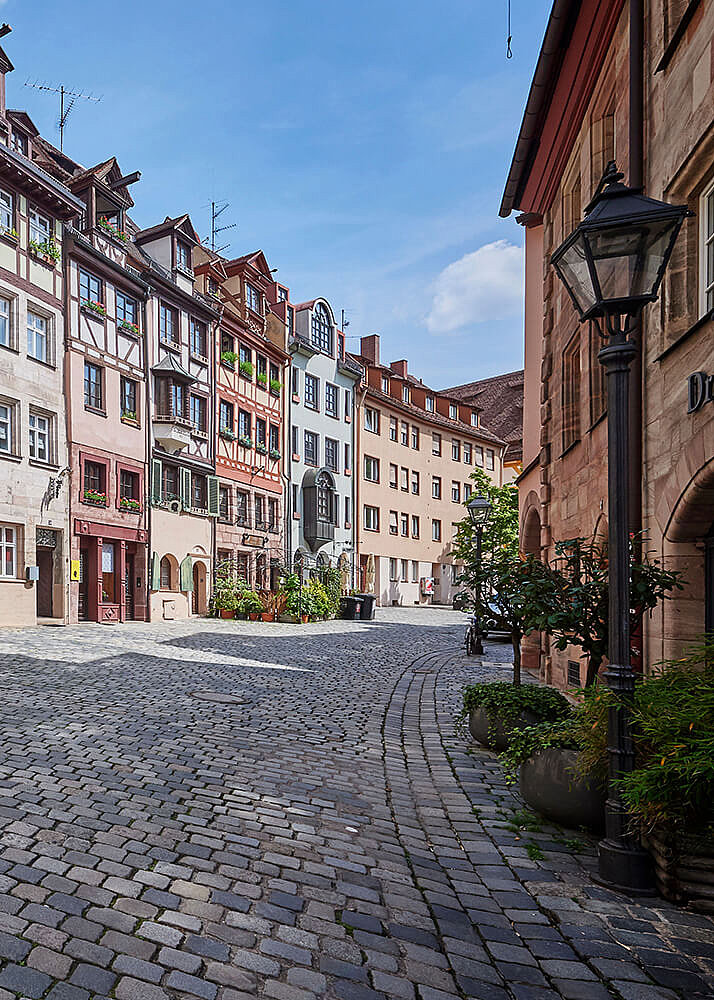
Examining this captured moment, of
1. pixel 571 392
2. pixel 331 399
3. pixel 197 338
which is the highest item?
pixel 197 338

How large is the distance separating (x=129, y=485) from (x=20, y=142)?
432 inches

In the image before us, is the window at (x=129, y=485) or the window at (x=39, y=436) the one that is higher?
the window at (x=39, y=436)

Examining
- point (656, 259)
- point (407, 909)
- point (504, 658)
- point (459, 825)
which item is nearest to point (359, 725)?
point (459, 825)

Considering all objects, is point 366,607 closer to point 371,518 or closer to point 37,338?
point 371,518

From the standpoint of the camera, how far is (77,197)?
23609mm

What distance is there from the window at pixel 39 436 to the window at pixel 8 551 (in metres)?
2.20

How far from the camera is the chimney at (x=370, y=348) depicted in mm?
45719

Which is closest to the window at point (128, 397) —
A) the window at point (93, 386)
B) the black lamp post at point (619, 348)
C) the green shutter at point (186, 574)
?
the window at point (93, 386)

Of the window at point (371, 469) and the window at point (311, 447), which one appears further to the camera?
the window at point (371, 469)

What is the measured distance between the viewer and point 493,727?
6777mm

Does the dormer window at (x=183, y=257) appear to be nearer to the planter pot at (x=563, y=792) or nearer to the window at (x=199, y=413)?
the window at (x=199, y=413)

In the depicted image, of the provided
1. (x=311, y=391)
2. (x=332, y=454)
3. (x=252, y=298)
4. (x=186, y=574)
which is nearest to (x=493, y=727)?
(x=186, y=574)

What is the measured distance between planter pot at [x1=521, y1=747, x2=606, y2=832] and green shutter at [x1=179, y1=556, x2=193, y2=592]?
23.1 m

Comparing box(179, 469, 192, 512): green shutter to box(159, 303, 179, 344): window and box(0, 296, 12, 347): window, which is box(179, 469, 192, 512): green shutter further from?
box(0, 296, 12, 347): window
